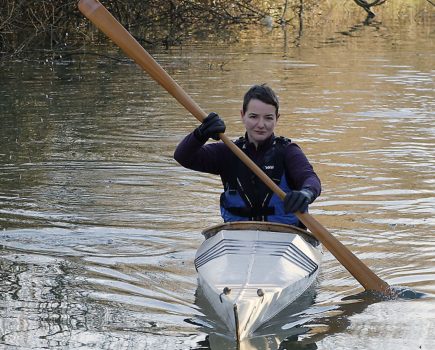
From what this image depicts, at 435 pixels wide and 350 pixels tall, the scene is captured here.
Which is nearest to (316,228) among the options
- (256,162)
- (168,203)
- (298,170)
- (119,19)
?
(298,170)

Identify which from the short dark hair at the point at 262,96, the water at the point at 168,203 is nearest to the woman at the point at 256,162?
the short dark hair at the point at 262,96

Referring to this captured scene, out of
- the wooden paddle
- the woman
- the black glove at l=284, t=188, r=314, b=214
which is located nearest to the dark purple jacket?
the woman

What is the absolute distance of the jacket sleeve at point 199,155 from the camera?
598 cm

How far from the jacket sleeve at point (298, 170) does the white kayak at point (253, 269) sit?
0.95ft

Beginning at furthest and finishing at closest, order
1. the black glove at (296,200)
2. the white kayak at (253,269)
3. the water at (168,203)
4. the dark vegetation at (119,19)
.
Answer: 1. the dark vegetation at (119,19)
2. the black glove at (296,200)
3. the water at (168,203)
4. the white kayak at (253,269)

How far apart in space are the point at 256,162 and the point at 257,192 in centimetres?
18

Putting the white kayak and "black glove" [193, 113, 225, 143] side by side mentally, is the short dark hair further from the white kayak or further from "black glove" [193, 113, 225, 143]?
the white kayak

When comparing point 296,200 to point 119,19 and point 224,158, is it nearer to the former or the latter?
point 224,158

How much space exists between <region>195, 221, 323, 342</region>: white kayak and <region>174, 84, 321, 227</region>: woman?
0.25m

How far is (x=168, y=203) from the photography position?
8.05 metres

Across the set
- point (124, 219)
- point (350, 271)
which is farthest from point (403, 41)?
point (350, 271)

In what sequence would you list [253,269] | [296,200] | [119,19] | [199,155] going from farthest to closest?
[119,19], [199,155], [296,200], [253,269]

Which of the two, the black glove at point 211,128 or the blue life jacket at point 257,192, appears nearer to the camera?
the black glove at point 211,128

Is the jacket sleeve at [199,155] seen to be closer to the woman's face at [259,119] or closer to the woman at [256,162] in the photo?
the woman at [256,162]
